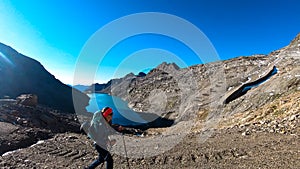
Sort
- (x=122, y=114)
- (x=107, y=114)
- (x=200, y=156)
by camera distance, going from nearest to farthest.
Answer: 1. (x=107, y=114)
2. (x=200, y=156)
3. (x=122, y=114)

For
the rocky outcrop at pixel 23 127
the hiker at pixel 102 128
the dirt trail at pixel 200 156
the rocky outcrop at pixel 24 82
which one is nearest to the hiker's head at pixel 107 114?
the hiker at pixel 102 128

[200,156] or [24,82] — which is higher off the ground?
[24,82]

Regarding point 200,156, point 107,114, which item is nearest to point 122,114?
point 200,156

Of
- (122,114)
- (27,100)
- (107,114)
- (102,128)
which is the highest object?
(122,114)

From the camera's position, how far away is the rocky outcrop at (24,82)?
70750mm

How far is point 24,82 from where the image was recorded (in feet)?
267

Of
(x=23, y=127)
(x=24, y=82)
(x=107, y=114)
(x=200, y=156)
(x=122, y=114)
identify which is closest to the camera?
(x=107, y=114)

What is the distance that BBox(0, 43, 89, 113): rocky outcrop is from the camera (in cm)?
7075

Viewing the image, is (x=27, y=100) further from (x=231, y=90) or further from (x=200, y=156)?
(x=231, y=90)

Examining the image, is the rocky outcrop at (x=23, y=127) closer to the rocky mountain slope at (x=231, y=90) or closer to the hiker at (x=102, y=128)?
the hiker at (x=102, y=128)

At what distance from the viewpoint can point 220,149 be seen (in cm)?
1280

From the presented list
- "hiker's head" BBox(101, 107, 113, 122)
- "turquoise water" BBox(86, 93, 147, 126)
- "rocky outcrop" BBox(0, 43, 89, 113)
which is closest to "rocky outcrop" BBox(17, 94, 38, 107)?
"turquoise water" BBox(86, 93, 147, 126)

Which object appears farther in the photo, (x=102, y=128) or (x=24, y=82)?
(x=24, y=82)

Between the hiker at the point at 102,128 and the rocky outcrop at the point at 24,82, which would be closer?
the hiker at the point at 102,128
